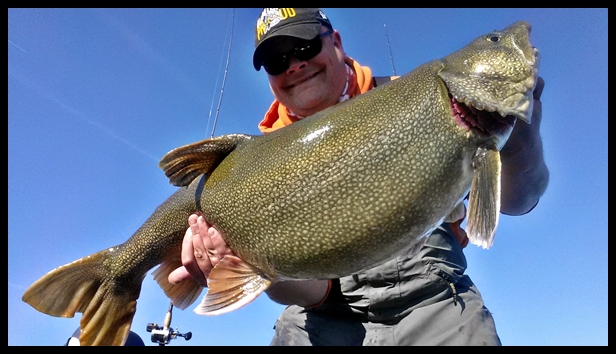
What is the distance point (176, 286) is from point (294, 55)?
7.30 ft

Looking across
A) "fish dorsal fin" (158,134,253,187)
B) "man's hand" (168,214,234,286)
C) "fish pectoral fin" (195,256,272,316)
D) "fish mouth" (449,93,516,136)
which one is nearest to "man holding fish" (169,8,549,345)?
"man's hand" (168,214,234,286)

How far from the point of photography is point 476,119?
257cm

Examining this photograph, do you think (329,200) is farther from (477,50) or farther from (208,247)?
(477,50)

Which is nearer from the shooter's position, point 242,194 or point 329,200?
point 329,200

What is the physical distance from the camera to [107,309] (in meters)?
3.46

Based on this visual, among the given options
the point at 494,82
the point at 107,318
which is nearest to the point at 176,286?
the point at 107,318

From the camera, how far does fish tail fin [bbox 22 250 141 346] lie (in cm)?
337

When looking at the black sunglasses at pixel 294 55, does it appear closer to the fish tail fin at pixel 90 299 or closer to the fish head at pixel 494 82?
the fish head at pixel 494 82

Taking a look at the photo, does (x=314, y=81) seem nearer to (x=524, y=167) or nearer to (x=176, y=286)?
(x=524, y=167)

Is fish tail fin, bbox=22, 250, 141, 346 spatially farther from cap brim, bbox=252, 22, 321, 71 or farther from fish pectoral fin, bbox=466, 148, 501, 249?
fish pectoral fin, bbox=466, 148, 501, 249

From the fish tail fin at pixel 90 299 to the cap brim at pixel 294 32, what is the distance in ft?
7.05

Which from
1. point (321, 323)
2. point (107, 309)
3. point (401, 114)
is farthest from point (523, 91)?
point (107, 309)

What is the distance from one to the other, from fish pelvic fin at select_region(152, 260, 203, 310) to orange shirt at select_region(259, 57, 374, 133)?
1552 mm
